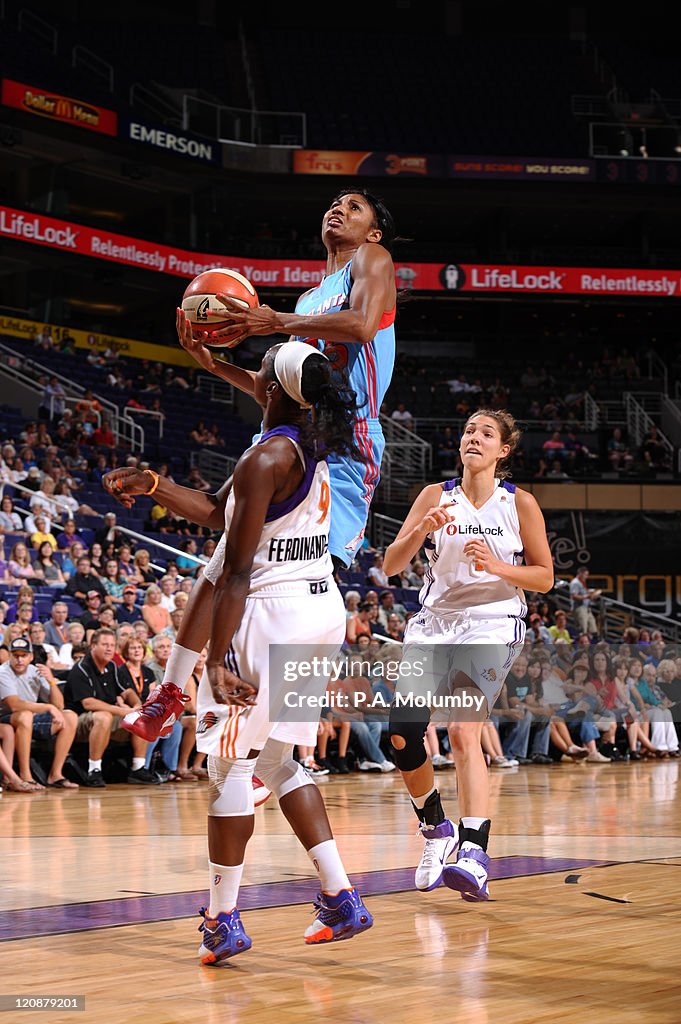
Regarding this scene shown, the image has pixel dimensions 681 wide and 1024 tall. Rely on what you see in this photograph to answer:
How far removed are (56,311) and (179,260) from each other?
11.1ft

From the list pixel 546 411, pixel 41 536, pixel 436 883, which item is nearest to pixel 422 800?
pixel 436 883

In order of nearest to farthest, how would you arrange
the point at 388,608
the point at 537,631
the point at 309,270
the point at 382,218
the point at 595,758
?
the point at 382,218
the point at 595,758
the point at 388,608
the point at 537,631
the point at 309,270

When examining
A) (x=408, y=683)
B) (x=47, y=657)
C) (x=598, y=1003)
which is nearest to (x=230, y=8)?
(x=47, y=657)

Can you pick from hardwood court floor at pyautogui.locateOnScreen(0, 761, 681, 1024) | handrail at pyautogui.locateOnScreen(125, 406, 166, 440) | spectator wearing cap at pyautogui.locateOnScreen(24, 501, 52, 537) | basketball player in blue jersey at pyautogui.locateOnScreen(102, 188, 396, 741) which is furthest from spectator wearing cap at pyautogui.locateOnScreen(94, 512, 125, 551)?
basketball player in blue jersey at pyautogui.locateOnScreen(102, 188, 396, 741)

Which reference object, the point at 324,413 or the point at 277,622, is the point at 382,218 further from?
the point at 277,622

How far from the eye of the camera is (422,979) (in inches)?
145

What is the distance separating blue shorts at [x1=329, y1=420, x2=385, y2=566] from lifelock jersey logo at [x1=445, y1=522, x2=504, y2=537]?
3.54 ft

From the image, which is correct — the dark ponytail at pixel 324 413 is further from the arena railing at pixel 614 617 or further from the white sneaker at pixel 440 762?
the arena railing at pixel 614 617

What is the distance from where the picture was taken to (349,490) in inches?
178

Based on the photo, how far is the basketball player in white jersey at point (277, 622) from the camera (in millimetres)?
3855

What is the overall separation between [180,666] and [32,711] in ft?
20.4

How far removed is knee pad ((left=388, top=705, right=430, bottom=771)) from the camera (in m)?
5.43

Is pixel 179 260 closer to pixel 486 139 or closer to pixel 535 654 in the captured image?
pixel 486 139

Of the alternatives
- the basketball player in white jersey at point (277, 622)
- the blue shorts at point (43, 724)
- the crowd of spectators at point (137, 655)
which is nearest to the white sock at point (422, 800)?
the basketball player in white jersey at point (277, 622)
